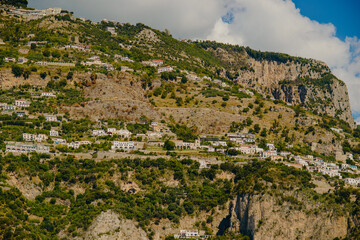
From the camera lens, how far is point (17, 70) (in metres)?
95.0

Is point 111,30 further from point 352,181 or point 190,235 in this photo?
point 190,235

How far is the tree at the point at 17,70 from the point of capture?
9481cm

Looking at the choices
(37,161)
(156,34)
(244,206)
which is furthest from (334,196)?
(156,34)

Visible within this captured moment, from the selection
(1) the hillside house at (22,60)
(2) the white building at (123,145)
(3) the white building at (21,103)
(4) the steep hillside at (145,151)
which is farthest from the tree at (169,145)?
(1) the hillside house at (22,60)

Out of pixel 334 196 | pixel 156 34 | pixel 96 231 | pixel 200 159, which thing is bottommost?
pixel 96 231

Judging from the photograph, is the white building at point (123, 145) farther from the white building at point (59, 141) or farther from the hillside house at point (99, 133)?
the white building at point (59, 141)

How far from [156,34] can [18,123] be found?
8141 centimetres

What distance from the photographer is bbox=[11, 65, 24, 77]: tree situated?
94.8 metres

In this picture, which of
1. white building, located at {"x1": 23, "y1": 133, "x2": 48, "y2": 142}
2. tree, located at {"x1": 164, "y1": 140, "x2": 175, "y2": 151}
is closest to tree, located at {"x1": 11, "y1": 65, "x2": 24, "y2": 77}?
white building, located at {"x1": 23, "y1": 133, "x2": 48, "y2": 142}

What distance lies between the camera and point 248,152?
8756 centimetres

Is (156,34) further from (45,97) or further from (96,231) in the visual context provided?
(96,231)

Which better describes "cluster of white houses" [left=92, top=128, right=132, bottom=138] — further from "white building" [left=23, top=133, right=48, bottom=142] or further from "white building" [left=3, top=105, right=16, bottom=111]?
"white building" [left=3, top=105, right=16, bottom=111]

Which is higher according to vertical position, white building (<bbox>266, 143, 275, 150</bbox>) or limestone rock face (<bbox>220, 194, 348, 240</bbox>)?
white building (<bbox>266, 143, 275, 150</bbox>)

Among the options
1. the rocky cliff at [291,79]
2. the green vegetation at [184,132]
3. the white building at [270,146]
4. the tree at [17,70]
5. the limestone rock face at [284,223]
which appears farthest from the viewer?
the rocky cliff at [291,79]
